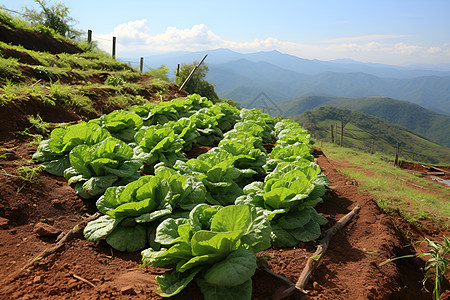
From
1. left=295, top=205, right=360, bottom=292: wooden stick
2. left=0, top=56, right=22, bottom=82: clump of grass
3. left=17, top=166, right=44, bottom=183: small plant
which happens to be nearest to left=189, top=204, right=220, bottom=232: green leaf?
left=295, top=205, right=360, bottom=292: wooden stick

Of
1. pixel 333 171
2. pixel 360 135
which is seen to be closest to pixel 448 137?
pixel 360 135

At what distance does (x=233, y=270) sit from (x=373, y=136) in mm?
104525

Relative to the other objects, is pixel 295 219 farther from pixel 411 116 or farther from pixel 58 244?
pixel 411 116

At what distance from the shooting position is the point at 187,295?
2.17 m

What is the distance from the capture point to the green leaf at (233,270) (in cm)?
193

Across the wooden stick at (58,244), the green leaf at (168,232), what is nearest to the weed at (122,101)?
the wooden stick at (58,244)

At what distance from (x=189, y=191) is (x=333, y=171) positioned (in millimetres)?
4169

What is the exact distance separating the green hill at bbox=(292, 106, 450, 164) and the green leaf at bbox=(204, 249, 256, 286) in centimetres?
8759

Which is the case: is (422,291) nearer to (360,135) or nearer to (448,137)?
(360,135)

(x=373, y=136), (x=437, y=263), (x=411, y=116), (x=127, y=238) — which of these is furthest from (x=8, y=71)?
(x=411, y=116)

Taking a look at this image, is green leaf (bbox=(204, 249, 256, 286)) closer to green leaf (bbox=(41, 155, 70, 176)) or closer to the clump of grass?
green leaf (bbox=(41, 155, 70, 176))

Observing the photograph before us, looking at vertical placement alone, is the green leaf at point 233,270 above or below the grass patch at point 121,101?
below

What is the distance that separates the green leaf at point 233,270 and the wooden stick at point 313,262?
474 millimetres

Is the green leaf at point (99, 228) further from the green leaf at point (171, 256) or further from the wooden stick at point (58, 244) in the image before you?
the green leaf at point (171, 256)
